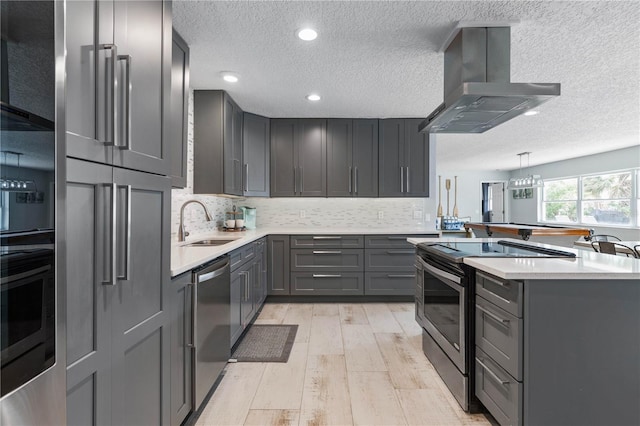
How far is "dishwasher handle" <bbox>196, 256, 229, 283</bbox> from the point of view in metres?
1.87

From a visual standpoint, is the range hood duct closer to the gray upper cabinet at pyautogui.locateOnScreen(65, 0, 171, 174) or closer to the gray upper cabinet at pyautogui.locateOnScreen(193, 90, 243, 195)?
the gray upper cabinet at pyautogui.locateOnScreen(65, 0, 171, 174)

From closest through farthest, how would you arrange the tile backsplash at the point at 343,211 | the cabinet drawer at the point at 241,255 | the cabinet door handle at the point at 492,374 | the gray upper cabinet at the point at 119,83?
1. the gray upper cabinet at the point at 119,83
2. the cabinet door handle at the point at 492,374
3. the cabinet drawer at the point at 241,255
4. the tile backsplash at the point at 343,211

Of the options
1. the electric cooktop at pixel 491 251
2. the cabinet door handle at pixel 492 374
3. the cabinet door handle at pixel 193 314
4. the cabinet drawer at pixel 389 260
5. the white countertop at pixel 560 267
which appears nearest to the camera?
the white countertop at pixel 560 267

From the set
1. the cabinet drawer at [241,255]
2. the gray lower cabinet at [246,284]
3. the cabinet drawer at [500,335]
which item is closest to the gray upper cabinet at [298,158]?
the gray lower cabinet at [246,284]

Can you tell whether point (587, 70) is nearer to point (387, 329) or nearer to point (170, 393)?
Answer: point (387, 329)

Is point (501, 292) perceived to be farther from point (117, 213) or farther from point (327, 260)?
point (327, 260)

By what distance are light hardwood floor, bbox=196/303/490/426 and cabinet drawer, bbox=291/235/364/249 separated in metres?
1.16

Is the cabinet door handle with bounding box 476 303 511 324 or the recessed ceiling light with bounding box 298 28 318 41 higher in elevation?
the recessed ceiling light with bounding box 298 28 318 41

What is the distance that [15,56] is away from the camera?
661mm

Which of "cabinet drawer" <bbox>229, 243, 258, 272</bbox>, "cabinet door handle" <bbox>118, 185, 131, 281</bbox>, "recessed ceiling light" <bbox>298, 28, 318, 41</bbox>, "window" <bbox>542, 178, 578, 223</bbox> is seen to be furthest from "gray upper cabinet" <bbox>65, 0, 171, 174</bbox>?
"window" <bbox>542, 178, 578, 223</bbox>

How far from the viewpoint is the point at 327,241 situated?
4281 millimetres

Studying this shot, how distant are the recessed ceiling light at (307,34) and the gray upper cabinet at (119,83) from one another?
99 cm

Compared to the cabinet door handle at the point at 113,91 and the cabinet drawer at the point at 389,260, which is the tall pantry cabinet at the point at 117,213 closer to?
the cabinet door handle at the point at 113,91

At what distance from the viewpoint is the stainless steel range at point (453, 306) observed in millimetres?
1967
